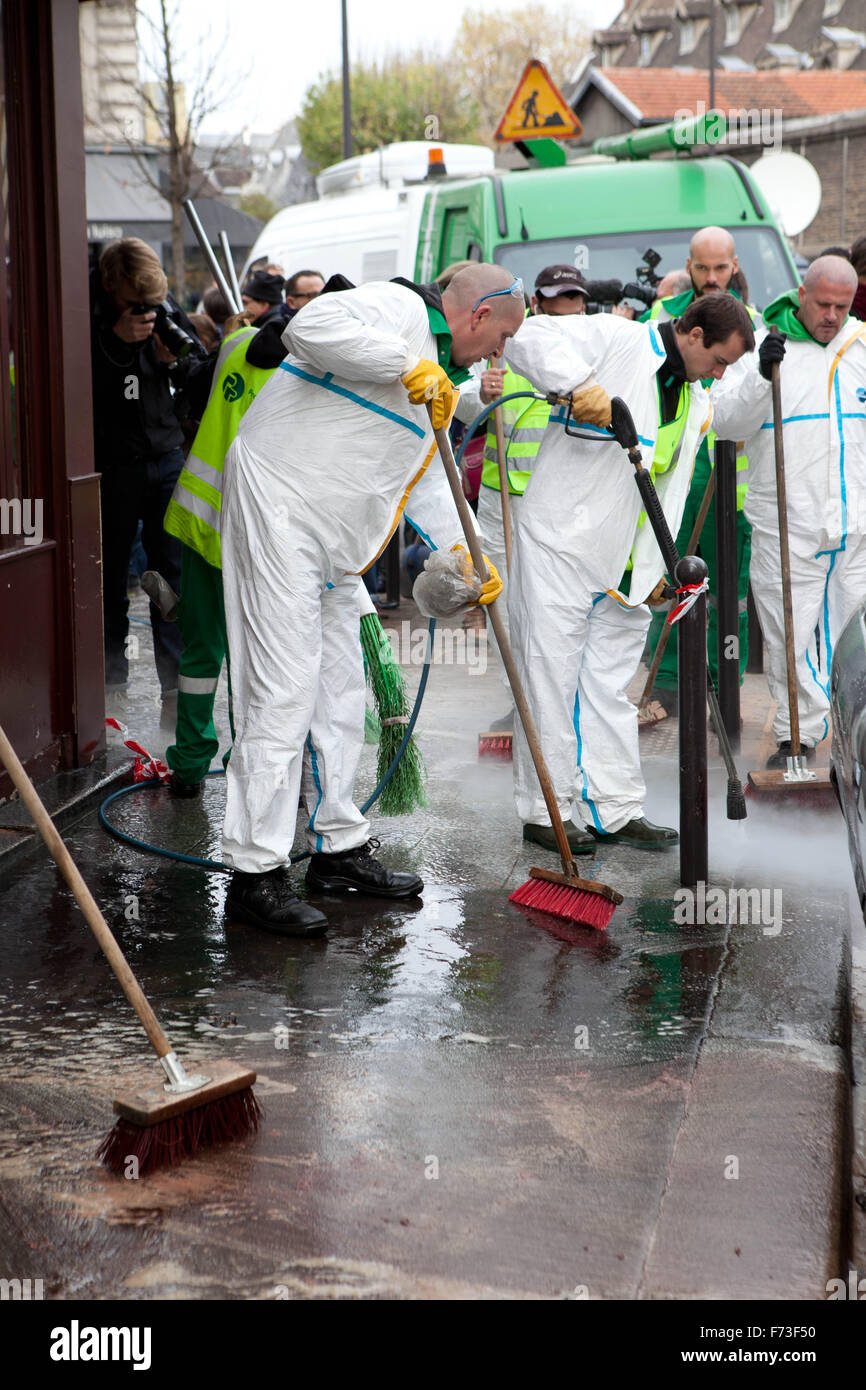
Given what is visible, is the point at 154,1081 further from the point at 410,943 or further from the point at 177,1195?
the point at 410,943

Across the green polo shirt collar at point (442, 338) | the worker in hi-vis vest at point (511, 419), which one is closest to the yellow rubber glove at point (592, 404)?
the green polo shirt collar at point (442, 338)

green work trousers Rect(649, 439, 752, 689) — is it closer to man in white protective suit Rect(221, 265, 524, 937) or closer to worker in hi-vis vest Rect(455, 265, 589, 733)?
worker in hi-vis vest Rect(455, 265, 589, 733)

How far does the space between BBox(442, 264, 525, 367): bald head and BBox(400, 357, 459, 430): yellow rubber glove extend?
1.09ft

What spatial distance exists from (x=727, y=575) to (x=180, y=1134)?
13.3 ft

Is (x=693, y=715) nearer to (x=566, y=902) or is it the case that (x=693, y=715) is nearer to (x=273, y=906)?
(x=566, y=902)

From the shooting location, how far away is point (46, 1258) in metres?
2.55

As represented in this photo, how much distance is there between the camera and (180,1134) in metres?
2.88

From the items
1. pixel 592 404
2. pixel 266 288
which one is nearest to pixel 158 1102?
pixel 592 404

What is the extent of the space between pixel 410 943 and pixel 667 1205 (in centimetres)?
145

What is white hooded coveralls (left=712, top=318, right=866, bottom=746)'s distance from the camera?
5801 mm

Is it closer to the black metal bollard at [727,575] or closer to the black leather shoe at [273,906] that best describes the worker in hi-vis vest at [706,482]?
the black metal bollard at [727,575]
